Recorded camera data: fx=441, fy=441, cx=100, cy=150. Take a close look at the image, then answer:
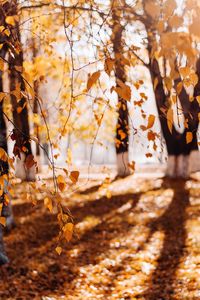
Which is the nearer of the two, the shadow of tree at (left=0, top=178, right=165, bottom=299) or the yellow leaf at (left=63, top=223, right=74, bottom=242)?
the yellow leaf at (left=63, top=223, right=74, bottom=242)

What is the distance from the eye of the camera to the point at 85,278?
8031 mm

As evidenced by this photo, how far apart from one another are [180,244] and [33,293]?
375 cm

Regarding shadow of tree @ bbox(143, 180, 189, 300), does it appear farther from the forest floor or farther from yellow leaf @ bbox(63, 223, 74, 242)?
yellow leaf @ bbox(63, 223, 74, 242)

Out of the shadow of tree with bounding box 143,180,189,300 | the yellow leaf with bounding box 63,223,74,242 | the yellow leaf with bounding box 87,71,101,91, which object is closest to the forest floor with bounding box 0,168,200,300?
the shadow of tree with bounding box 143,180,189,300

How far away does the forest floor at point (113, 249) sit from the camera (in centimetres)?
746

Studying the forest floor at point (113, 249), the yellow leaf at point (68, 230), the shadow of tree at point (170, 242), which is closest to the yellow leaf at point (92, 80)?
the yellow leaf at point (68, 230)

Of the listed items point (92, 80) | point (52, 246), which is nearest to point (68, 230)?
point (92, 80)

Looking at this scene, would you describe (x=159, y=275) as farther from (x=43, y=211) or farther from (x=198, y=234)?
(x=43, y=211)

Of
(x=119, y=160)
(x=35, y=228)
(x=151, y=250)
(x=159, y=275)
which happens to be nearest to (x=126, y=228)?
(x=151, y=250)

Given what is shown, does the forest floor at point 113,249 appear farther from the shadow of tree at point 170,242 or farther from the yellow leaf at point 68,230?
the yellow leaf at point 68,230

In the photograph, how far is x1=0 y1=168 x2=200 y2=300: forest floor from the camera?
746cm

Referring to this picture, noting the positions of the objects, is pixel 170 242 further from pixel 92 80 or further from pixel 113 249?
pixel 92 80

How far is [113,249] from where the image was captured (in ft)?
31.4

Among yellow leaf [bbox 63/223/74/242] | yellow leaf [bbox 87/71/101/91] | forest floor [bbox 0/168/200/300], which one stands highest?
yellow leaf [bbox 87/71/101/91]
